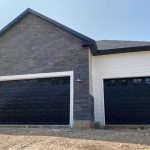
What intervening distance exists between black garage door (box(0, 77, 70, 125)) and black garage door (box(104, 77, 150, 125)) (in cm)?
252

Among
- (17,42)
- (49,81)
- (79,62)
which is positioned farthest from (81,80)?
(17,42)

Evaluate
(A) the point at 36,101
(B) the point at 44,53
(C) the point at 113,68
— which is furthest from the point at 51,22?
(A) the point at 36,101

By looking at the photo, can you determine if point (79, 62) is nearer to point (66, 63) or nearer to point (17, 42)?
point (66, 63)

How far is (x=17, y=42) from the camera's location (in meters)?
16.0

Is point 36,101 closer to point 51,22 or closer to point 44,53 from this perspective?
point 44,53

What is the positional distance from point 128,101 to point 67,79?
352 centimetres

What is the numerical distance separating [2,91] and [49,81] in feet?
9.86

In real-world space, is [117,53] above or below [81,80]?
above

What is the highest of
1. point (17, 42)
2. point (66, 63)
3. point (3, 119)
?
point (17, 42)

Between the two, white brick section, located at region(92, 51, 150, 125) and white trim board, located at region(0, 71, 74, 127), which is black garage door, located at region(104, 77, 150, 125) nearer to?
white brick section, located at region(92, 51, 150, 125)

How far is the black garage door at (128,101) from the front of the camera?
1449cm

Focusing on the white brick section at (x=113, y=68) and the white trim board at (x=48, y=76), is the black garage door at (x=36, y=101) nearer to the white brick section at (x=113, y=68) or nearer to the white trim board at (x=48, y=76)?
the white trim board at (x=48, y=76)

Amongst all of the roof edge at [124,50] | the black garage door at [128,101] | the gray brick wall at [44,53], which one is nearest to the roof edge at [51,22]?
the gray brick wall at [44,53]

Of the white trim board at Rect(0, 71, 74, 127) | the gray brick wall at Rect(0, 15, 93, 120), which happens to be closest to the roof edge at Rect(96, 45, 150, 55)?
the gray brick wall at Rect(0, 15, 93, 120)
